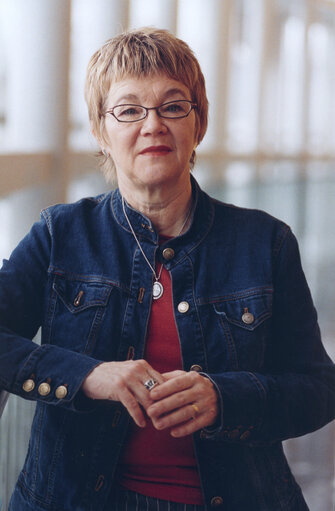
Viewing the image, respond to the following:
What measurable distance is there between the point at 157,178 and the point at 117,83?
186mm

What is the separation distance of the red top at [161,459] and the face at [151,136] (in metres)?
0.29

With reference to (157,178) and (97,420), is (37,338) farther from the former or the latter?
(157,178)

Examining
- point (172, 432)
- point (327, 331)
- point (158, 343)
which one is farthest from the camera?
point (327, 331)

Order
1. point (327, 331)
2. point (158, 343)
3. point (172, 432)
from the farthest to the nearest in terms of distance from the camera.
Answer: point (327, 331) → point (158, 343) → point (172, 432)

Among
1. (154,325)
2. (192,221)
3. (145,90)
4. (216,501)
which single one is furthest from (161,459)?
(145,90)

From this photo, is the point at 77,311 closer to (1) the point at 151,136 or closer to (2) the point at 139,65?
(1) the point at 151,136

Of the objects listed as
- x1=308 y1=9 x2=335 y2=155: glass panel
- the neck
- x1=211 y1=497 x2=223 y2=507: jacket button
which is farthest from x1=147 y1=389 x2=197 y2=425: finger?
x1=308 y1=9 x2=335 y2=155: glass panel

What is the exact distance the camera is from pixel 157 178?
1.17 metres

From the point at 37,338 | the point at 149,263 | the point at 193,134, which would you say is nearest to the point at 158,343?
the point at 149,263

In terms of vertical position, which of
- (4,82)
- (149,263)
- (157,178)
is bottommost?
(149,263)

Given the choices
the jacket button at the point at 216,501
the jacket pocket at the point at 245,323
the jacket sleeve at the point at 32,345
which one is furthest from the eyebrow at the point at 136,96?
the jacket button at the point at 216,501

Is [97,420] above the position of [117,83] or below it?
below

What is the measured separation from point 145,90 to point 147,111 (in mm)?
38

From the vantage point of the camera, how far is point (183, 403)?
1.08 m
